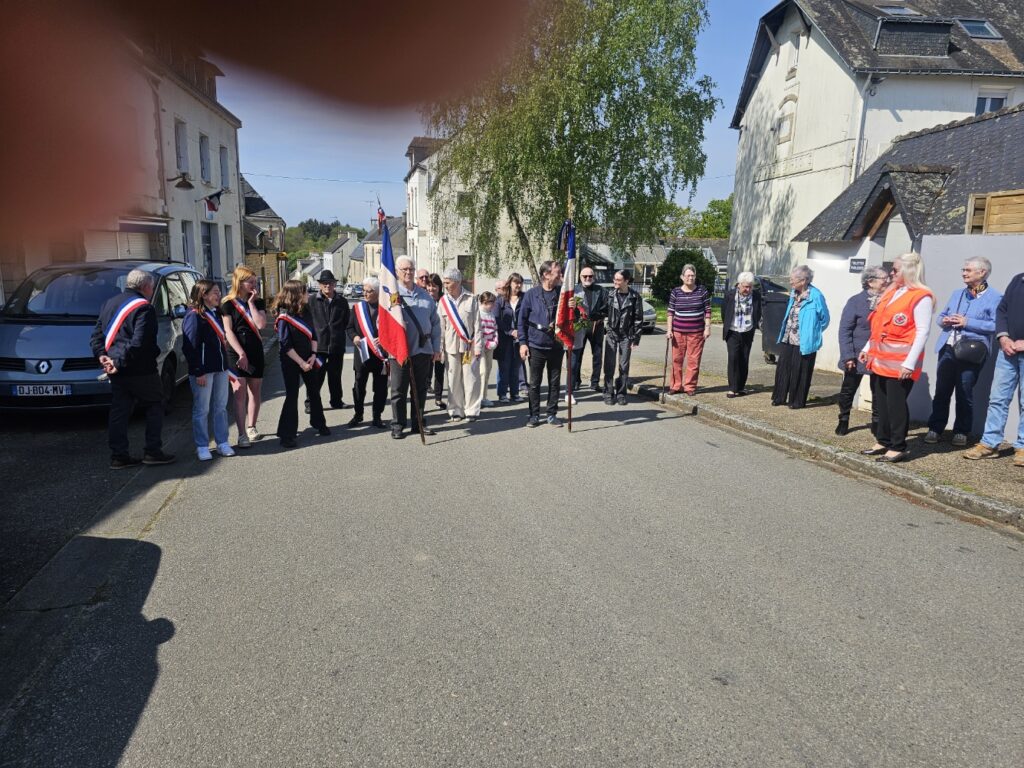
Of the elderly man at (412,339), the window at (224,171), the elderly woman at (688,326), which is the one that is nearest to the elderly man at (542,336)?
the elderly man at (412,339)

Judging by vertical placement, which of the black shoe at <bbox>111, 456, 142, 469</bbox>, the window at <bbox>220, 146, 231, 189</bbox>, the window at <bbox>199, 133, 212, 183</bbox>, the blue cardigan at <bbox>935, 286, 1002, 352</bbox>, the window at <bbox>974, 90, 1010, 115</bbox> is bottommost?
the black shoe at <bbox>111, 456, 142, 469</bbox>

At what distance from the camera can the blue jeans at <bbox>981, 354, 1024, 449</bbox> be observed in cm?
599

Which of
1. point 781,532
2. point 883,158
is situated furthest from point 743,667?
point 883,158

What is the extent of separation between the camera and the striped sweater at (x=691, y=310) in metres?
9.86

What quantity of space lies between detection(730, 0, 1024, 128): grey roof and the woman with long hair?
41.7 feet

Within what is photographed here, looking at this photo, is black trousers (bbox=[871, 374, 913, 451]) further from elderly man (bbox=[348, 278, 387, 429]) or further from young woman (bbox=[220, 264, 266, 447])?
young woman (bbox=[220, 264, 266, 447])

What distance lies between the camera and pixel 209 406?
6.72 meters

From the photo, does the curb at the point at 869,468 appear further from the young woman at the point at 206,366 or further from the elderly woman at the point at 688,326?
the young woman at the point at 206,366

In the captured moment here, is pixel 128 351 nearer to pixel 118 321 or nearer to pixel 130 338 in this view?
pixel 130 338

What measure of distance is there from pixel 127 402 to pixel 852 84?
19.4 meters

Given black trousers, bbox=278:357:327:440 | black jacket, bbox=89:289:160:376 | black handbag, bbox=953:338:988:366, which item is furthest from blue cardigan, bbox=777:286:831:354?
black jacket, bbox=89:289:160:376

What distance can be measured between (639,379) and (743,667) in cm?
898

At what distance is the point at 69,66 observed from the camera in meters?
1.07

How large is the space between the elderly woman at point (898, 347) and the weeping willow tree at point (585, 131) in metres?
3.10
